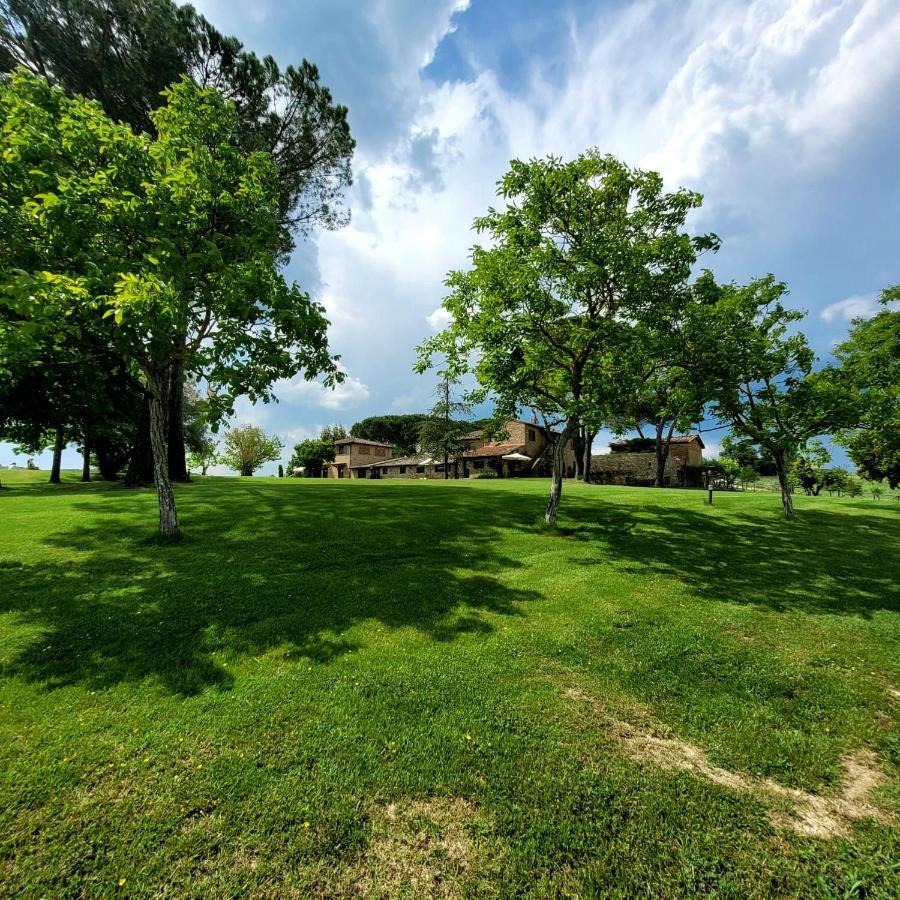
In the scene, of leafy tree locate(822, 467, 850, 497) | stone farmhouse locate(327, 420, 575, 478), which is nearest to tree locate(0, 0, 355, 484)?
stone farmhouse locate(327, 420, 575, 478)

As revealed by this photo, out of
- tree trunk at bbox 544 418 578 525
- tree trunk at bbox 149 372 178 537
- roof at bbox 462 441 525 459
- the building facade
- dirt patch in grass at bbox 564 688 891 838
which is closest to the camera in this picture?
dirt patch in grass at bbox 564 688 891 838

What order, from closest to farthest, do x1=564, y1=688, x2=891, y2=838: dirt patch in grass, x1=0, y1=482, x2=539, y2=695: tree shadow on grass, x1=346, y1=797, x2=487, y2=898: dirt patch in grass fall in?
x1=346, y1=797, x2=487, y2=898: dirt patch in grass → x1=564, y1=688, x2=891, y2=838: dirt patch in grass → x1=0, y1=482, x2=539, y2=695: tree shadow on grass

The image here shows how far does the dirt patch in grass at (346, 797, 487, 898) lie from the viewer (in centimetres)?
270

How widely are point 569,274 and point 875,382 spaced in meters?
20.3

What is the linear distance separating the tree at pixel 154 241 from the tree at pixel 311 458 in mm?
69237

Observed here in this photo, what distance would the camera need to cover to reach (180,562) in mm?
8734

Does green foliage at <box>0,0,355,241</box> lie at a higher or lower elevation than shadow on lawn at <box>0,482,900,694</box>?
higher

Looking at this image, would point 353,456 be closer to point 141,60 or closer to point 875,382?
point 141,60

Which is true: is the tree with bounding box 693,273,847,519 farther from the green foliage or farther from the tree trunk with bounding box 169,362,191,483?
the tree trunk with bounding box 169,362,191,483

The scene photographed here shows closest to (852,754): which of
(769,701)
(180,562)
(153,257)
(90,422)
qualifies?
(769,701)

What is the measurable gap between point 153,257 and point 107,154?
11.0 feet

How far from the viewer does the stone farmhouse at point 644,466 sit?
4831 cm

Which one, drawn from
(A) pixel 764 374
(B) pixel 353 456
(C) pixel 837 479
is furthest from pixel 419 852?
(B) pixel 353 456

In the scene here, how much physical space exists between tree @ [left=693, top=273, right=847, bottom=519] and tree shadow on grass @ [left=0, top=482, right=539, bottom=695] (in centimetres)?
1178
